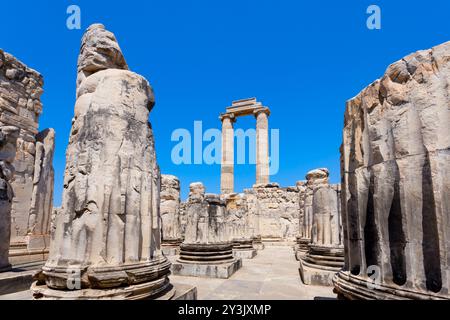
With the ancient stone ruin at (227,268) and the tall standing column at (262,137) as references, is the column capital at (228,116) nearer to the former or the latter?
the tall standing column at (262,137)

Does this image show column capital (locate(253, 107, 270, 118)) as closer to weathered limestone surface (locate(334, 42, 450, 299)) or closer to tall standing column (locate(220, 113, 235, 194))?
tall standing column (locate(220, 113, 235, 194))

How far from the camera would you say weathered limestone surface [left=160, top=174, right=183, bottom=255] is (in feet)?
35.6

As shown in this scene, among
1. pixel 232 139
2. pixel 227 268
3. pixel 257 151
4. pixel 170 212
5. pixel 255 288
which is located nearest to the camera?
pixel 255 288

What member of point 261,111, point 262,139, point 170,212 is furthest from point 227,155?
point 170,212

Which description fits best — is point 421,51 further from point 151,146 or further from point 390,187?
point 151,146

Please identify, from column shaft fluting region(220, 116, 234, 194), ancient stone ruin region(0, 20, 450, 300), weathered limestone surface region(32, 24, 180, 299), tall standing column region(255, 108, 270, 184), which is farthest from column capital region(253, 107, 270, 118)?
weathered limestone surface region(32, 24, 180, 299)

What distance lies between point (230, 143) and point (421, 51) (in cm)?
2427

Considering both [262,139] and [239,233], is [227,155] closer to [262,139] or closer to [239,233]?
[262,139]

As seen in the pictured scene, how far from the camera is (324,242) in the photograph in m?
6.32

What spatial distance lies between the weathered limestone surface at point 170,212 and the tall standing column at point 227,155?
1298 centimetres

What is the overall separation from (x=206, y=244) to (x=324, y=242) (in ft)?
9.34

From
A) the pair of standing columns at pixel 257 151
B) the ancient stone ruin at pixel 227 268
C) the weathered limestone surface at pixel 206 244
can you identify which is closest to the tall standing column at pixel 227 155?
the pair of standing columns at pixel 257 151

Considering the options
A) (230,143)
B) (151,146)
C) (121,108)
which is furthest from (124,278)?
(230,143)

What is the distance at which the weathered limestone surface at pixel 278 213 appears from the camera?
58.2 feet
